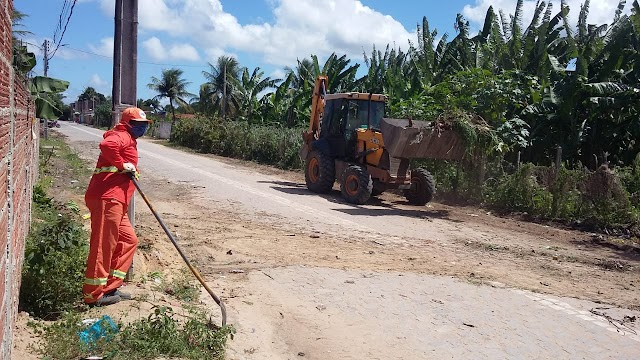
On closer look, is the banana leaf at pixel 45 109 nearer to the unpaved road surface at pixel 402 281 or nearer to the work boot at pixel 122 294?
the unpaved road surface at pixel 402 281

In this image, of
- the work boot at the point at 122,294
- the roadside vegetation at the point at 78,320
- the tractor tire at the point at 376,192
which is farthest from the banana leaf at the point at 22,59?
the tractor tire at the point at 376,192

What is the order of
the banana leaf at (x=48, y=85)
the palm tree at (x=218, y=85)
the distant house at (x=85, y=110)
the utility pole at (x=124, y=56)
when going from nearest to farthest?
the utility pole at (x=124, y=56)
the banana leaf at (x=48, y=85)
the palm tree at (x=218, y=85)
the distant house at (x=85, y=110)

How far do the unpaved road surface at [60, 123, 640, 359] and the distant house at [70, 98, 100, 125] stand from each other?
9091 cm

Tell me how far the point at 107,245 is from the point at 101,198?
0.44 metres

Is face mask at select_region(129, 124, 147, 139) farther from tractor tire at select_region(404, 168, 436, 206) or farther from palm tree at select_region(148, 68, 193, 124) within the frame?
palm tree at select_region(148, 68, 193, 124)

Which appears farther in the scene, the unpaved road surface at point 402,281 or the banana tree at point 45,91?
the banana tree at point 45,91

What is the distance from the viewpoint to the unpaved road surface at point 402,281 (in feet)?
19.3

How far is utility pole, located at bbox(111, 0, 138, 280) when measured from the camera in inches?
269

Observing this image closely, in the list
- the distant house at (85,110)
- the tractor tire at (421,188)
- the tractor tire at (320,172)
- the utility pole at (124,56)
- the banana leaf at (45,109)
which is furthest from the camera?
the distant house at (85,110)

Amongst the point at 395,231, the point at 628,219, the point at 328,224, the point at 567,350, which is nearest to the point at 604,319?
the point at 567,350

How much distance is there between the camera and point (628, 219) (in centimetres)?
1249

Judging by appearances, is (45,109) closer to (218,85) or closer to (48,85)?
(48,85)

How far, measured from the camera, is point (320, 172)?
15781 millimetres

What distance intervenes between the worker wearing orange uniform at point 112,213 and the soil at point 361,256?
0.28 meters
